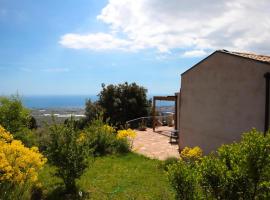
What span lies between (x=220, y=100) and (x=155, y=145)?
5.63 metres

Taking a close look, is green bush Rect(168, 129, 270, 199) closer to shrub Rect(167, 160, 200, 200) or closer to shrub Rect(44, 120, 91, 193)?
shrub Rect(167, 160, 200, 200)

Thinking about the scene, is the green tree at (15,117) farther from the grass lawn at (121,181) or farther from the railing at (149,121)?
the railing at (149,121)

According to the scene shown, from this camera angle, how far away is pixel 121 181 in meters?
10.0

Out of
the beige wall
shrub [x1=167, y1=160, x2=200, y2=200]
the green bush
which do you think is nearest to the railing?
the beige wall

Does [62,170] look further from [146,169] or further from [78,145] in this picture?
[146,169]

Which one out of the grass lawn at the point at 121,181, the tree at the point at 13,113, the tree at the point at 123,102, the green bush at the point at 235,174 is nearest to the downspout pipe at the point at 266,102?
the grass lawn at the point at 121,181

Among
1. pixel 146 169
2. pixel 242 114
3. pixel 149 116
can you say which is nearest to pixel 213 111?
→ pixel 242 114

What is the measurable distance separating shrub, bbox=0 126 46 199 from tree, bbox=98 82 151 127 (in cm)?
2178

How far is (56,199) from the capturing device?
8281 mm

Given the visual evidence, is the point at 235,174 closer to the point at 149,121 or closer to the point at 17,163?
the point at 17,163

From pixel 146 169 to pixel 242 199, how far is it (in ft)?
25.6

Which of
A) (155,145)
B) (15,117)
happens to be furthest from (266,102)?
(15,117)

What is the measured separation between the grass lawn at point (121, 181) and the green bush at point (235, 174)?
3.68 m

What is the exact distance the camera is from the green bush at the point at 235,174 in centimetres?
391
